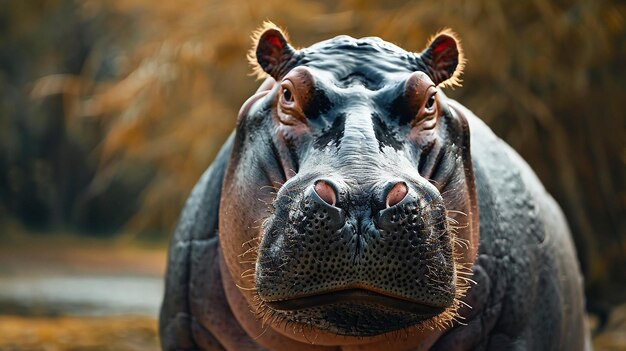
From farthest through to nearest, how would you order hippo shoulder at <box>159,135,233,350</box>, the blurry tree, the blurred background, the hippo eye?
the blurry tree, the blurred background, hippo shoulder at <box>159,135,233,350</box>, the hippo eye

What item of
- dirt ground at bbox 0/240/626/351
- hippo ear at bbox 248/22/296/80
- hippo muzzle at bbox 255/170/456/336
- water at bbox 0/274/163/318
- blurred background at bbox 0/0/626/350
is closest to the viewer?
hippo muzzle at bbox 255/170/456/336

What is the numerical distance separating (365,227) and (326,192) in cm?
13

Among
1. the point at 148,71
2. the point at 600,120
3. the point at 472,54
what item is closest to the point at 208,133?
the point at 148,71

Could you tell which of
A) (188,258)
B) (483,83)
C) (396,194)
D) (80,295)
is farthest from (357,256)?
(80,295)

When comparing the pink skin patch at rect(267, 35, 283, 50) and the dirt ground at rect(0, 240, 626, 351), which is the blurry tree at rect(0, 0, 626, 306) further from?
the pink skin patch at rect(267, 35, 283, 50)

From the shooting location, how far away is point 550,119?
8352mm

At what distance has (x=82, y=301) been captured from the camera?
10.7 m

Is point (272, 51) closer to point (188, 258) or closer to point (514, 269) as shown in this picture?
point (188, 258)

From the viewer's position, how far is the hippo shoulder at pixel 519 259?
338 centimetres

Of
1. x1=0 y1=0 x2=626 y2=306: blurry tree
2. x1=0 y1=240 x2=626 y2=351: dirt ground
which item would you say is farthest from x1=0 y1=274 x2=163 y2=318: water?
x1=0 y1=0 x2=626 y2=306: blurry tree

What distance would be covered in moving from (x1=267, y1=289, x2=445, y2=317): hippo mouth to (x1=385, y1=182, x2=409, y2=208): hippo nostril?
0.23 metres

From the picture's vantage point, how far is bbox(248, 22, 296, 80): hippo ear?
10.6 feet

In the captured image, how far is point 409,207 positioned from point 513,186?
4.10 ft

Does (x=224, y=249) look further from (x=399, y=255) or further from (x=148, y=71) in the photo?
(x=148, y=71)
